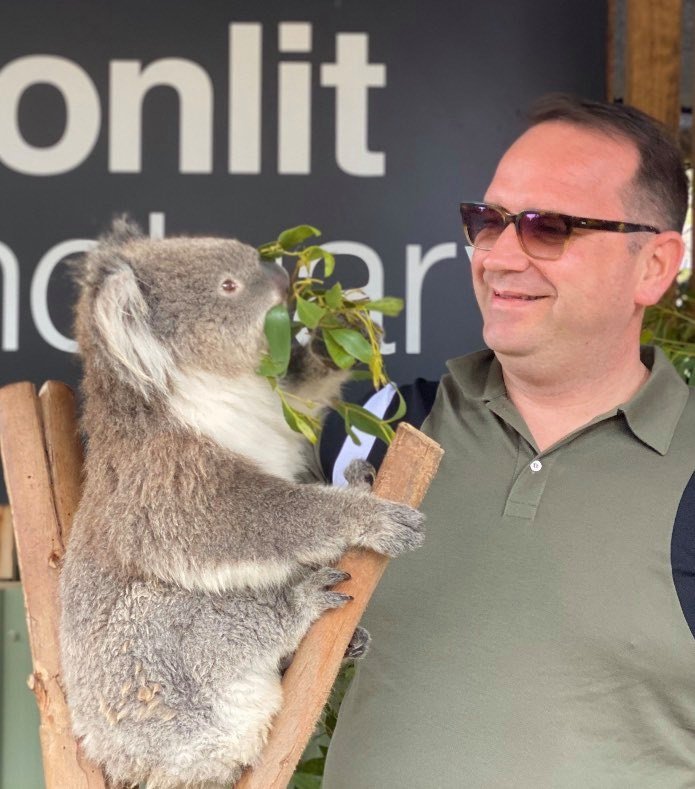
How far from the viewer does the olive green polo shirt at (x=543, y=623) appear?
1.58m

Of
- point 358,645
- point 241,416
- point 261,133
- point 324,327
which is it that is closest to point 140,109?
point 261,133

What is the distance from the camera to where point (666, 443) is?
5.60 feet

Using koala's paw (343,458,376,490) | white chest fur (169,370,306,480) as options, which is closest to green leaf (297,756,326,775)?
white chest fur (169,370,306,480)

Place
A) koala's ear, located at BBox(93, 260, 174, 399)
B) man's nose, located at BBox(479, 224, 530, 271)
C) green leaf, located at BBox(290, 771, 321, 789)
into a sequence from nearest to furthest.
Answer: koala's ear, located at BBox(93, 260, 174, 399) < man's nose, located at BBox(479, 224, 530, 271) < green leaf, located at BBox(290, 771, 321, 789)

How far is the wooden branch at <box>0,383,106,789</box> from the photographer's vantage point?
5.34 feet

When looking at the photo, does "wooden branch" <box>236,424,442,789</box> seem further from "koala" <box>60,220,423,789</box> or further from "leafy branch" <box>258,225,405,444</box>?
"leafy branch" <box>258,225,405,444</box>

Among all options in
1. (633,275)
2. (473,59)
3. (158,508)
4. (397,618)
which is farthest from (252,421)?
(473,59)

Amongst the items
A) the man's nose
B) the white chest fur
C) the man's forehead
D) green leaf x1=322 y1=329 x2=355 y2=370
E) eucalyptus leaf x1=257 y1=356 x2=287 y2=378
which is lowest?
the white chest fur

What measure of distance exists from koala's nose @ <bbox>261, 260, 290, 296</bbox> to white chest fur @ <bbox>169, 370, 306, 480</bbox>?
0.51 feet

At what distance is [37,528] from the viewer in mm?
1666

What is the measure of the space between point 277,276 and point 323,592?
54 centimetres

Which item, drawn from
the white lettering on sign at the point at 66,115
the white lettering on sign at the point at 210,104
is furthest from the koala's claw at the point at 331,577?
the white lettering on sign at the point at 66,115

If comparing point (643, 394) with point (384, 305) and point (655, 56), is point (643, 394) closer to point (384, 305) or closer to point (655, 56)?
point (384, 305)

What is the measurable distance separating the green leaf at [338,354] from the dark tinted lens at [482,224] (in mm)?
374
